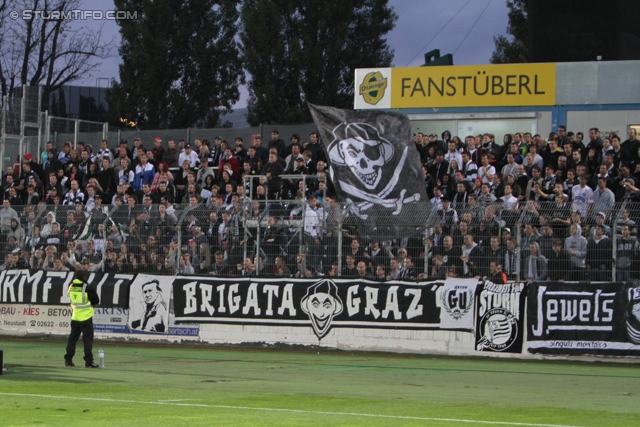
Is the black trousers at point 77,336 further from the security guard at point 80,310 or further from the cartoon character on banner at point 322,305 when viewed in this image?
the cartoon character on banner at point 322,305

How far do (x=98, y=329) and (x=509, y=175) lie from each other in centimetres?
1064

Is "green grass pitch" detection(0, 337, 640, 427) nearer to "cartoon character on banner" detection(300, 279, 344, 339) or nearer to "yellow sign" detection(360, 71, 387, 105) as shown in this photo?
"cartoon character on banner" detection(300, 279, 344, 339)

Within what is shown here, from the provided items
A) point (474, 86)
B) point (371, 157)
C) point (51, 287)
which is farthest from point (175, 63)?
point (371, 157)

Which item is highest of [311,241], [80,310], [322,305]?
[311,241]

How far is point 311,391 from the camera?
1308 centimetres

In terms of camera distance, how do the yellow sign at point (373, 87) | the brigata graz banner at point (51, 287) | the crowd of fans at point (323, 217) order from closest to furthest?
the crowd of fans at point (323, 217)
the brigata graz banner at point (51, 287)
the yellow sign at point (373, 87)

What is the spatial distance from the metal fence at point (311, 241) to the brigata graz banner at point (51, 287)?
10.1 inches

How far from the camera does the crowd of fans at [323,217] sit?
61.9 ft

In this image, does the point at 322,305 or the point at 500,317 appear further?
the point at 322,305

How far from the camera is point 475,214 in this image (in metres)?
19.3

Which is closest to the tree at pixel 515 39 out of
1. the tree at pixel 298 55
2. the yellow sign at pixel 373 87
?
the tree at pixel 298 55

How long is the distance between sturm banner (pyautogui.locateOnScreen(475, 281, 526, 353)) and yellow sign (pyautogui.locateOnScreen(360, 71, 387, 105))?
11.1 metres

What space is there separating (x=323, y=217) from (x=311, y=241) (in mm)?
646

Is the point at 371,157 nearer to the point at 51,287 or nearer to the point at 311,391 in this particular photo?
the point at 51,287
